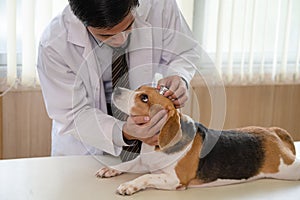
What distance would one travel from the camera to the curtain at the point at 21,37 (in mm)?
1720

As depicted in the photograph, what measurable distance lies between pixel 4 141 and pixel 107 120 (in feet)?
2.90

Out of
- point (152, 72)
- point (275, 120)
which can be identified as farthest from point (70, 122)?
point (275, 120)

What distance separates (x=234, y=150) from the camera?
106 cm

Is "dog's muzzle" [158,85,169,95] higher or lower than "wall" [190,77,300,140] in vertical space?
higher

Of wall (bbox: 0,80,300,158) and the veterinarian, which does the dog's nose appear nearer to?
the veterinarian

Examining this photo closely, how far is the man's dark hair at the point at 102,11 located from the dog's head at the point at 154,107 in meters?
0.15

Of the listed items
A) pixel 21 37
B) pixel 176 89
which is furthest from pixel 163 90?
pixel 21 37

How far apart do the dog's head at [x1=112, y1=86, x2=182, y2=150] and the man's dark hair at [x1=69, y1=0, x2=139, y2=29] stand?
0.48 feet

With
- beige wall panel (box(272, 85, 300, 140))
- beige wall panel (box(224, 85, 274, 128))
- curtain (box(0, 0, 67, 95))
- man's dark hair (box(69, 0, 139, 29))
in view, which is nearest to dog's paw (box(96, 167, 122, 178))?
man's dark hair (box(69, 0, 139, 29))

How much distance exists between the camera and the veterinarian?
39.3 inches

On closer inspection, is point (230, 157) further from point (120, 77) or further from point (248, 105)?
point (248, 105)

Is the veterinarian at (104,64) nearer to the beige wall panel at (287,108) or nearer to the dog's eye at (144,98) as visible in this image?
the dog's eye at (144,98)

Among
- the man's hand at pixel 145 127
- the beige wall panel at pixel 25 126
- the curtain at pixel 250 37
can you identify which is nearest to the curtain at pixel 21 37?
the beige wall panel at pixel 25 126

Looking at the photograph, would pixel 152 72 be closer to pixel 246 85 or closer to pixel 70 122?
pixel 70 122
